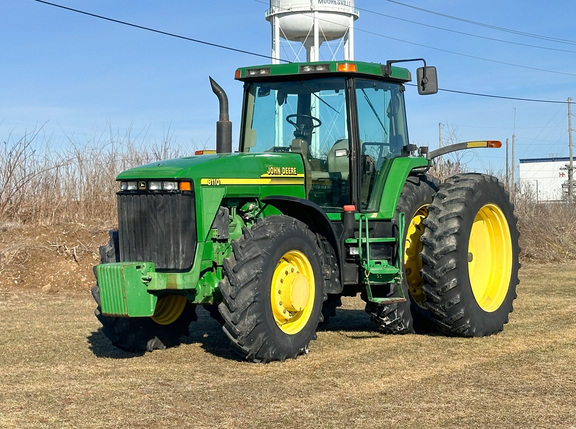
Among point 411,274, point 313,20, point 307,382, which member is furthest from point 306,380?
point 313,20

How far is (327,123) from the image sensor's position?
808 cm

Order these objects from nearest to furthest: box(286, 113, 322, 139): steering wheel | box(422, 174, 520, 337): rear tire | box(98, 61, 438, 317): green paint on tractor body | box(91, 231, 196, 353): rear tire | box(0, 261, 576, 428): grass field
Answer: box(0, 261, 576, 428): grass field
box(98, 61, 438, 317): green paint on tractor body
box(91, 231, 196, 353): rear tire
box(422, 174, 520, 337): rear tire
box(286, 113, 322, 139): steering wheel

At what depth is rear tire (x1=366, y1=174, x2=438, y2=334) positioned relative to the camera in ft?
26.8

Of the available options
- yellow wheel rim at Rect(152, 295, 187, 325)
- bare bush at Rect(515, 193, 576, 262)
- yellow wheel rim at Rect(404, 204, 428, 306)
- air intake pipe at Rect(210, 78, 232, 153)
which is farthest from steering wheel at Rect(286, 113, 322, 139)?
bare bush at Rect(515, 193, 576, 262)

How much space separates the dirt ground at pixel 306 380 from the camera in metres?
5.25

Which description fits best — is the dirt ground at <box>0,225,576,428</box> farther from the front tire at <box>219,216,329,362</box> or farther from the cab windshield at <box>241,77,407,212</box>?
the cab windshield at <box>241,77,407,212</box>

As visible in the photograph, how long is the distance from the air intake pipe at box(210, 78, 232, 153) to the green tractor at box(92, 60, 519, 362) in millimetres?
13

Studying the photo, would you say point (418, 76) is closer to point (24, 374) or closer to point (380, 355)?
point (380, 355)

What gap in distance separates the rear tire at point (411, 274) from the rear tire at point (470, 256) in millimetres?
270

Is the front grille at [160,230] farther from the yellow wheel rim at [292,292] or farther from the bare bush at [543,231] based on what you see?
the bare bush at [543,231]

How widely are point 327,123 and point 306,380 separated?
2.73 metres

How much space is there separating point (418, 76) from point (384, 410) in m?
3.80

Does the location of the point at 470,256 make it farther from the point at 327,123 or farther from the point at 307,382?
the point at 307,382

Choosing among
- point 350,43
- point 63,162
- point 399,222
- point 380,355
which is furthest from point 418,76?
point 350,43
